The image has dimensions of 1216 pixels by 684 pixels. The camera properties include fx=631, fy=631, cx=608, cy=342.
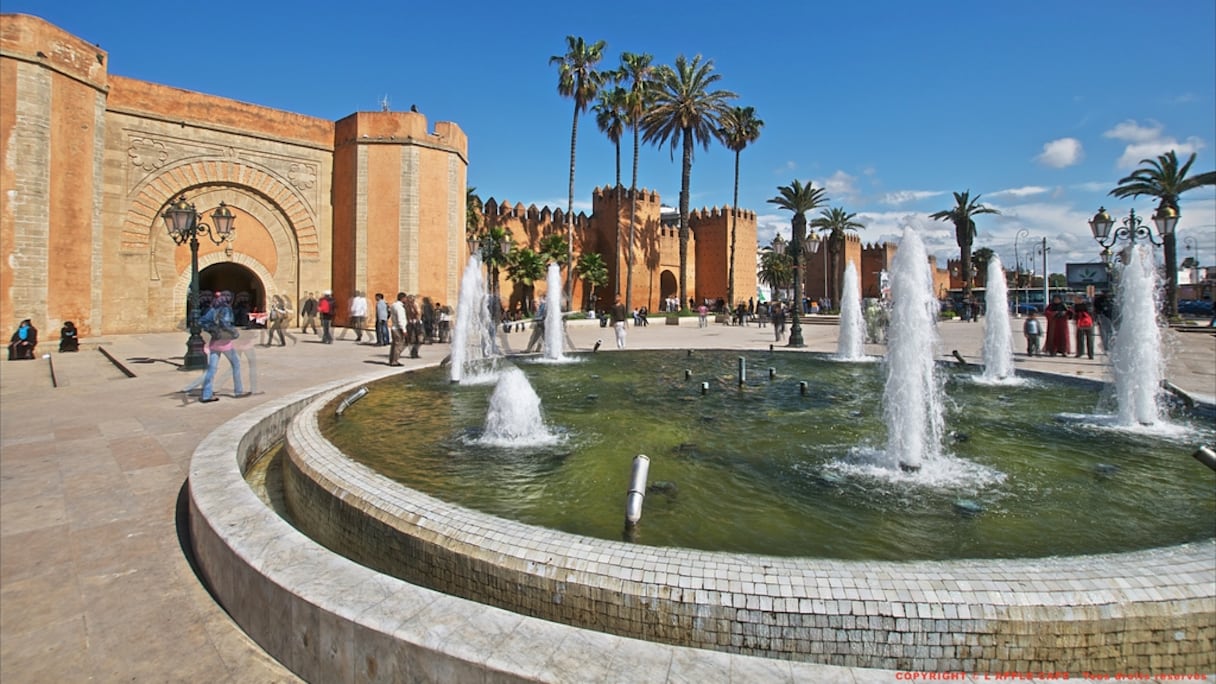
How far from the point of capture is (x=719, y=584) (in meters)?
2.38

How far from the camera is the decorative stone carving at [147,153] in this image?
61.2 feet

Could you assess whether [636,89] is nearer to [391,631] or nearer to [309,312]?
[309,312]

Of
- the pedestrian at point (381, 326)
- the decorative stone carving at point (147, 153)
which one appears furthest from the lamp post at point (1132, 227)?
the decorative stone carving at point (147, 153)

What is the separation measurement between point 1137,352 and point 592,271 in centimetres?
3304

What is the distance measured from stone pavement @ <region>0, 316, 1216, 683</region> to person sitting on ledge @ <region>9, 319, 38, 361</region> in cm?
454

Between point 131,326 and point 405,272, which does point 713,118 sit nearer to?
point 405,272

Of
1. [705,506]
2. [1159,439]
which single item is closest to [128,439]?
[705,506]

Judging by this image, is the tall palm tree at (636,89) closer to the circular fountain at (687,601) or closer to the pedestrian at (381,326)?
the pedestrian at (381,326)

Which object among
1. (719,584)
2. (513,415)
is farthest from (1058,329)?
(719,584)

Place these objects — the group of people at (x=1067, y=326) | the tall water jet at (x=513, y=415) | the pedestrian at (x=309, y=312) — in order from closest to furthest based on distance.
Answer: the tall water jet at (x=513, y=415), the group of people at (x=1067, y=326), the pedestrian at (x=309, y=312)

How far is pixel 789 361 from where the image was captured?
1325 centimetres

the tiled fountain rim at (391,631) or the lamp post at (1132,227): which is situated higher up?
the lamp post at (1132,227)

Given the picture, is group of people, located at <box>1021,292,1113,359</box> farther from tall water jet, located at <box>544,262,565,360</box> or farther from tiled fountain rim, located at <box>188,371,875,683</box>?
tiled fountain rim, located at <box>188,371,875,683</box>

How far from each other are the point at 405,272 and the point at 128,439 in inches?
650
